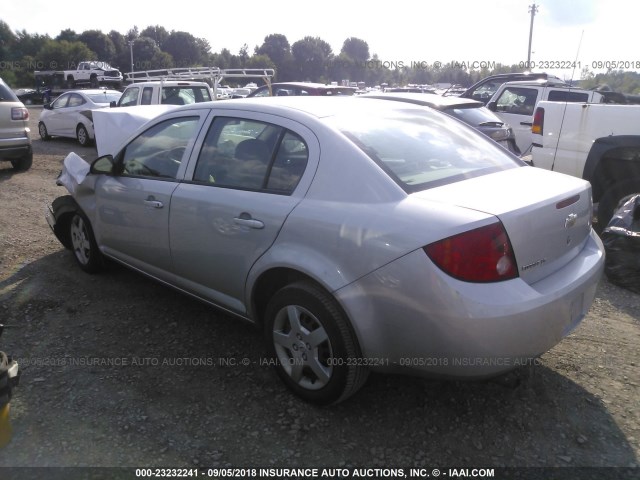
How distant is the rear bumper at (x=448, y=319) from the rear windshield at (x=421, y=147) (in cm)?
53

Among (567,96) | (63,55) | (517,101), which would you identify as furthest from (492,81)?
(63,55)

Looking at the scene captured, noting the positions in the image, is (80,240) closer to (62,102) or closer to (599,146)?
(599,146)

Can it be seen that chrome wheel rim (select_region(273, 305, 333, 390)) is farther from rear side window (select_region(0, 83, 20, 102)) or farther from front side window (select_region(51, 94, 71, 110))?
front side window (select_region(51, 94, 71, 110))

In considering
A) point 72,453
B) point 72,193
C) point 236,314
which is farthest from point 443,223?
point 72,193

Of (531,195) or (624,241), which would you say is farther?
(624,241)

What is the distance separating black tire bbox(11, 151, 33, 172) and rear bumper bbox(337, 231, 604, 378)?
929 centimetres

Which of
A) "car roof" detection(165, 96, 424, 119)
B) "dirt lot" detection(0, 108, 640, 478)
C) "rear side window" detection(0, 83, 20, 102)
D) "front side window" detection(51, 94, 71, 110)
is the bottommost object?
"dirt lot" detection(0, 108, 640, 478)

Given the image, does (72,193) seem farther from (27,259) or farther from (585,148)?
(585,148)

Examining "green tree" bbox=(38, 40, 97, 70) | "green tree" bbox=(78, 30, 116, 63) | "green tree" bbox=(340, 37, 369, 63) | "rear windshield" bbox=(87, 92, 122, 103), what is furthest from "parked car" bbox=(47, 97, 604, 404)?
"green tree" bbox=(340, 37, 369, 63)

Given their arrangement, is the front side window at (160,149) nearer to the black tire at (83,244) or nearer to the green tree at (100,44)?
the black tire at (83,244)

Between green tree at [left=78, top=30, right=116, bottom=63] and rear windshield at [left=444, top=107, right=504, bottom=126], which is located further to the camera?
green tree at [left=78, top=30, right=116, bottom=63]

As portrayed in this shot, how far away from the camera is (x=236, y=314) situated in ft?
10.9

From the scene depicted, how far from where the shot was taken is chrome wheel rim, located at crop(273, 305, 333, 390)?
2797 millimetres

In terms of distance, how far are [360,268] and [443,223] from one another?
0.44 metres
